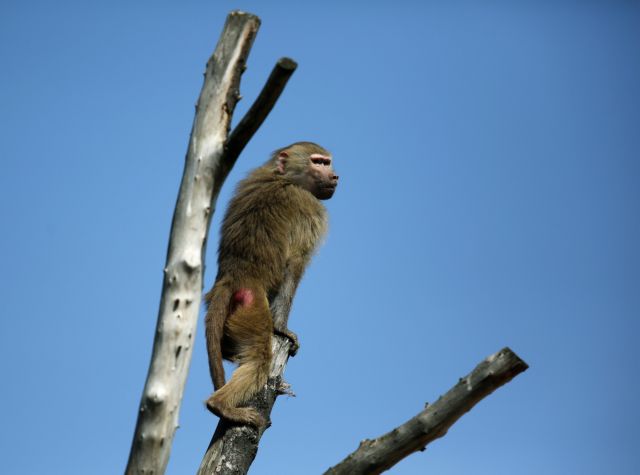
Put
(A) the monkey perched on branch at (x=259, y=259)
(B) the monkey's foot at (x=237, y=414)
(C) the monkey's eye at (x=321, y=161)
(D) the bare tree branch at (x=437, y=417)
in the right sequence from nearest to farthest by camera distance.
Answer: (D) the bare tree branch at (x=437, y=417)
(B) the monkey's foot at (x=237, y=414)
(A) the monkey perched on branch at (x=259, y=259)
(C) the monkey's eye at (x=321, y=161)

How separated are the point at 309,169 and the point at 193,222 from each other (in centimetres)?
391

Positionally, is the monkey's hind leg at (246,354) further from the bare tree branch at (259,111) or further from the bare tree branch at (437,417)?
the bare tree branch at (259,111)

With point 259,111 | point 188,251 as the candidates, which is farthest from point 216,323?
point 259,111

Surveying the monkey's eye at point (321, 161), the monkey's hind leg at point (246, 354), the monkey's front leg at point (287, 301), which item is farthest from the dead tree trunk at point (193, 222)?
the monkey's eye at point (321, 161)

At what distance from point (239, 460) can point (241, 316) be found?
1.51 m

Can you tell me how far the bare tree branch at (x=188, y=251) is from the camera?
5613 mm

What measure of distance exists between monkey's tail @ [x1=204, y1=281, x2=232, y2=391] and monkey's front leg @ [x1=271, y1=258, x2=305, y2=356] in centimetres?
53

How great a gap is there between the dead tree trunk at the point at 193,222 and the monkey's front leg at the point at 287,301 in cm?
238

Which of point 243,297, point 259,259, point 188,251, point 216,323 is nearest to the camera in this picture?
point 188,251

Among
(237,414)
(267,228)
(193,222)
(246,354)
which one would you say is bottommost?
(237,414)

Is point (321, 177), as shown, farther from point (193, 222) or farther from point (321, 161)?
point (193, 222)

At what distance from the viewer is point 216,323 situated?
7.87 m

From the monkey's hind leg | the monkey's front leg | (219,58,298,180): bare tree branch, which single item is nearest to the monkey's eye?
the monkey's front leg

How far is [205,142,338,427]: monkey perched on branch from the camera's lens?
7605 millimetres
